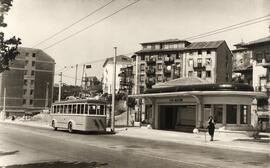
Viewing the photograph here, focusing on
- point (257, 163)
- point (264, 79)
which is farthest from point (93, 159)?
point (264, 79)

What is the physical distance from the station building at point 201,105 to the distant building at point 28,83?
204ft

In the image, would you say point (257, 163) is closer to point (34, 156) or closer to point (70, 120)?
point (34, 156)

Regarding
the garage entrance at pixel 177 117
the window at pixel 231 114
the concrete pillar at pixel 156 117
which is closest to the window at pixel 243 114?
the window at pixel 231 114

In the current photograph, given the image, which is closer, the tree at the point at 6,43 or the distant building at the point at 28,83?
the tree at the point at 6,43

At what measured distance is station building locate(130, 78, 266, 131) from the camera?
3177 cm

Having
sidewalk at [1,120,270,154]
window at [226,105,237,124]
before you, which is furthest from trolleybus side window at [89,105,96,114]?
window at [226,105,237,124]

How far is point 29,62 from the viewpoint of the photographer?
9925 centimetres

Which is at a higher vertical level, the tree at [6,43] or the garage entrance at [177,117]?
the tree at [6,43]

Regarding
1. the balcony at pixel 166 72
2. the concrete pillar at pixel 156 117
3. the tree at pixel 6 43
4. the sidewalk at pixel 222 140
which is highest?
the balcony at pixel 166 72

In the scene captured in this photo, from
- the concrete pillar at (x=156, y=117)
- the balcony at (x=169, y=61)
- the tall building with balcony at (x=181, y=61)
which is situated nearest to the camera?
the concrete pillar at (x=156, y=117)

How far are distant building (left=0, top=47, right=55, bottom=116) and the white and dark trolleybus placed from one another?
65432 mm

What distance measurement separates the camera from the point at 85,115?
29.9 m

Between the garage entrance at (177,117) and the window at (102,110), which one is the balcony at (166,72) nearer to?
the garage entrance at (177,117)

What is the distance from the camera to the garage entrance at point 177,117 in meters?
35.8
